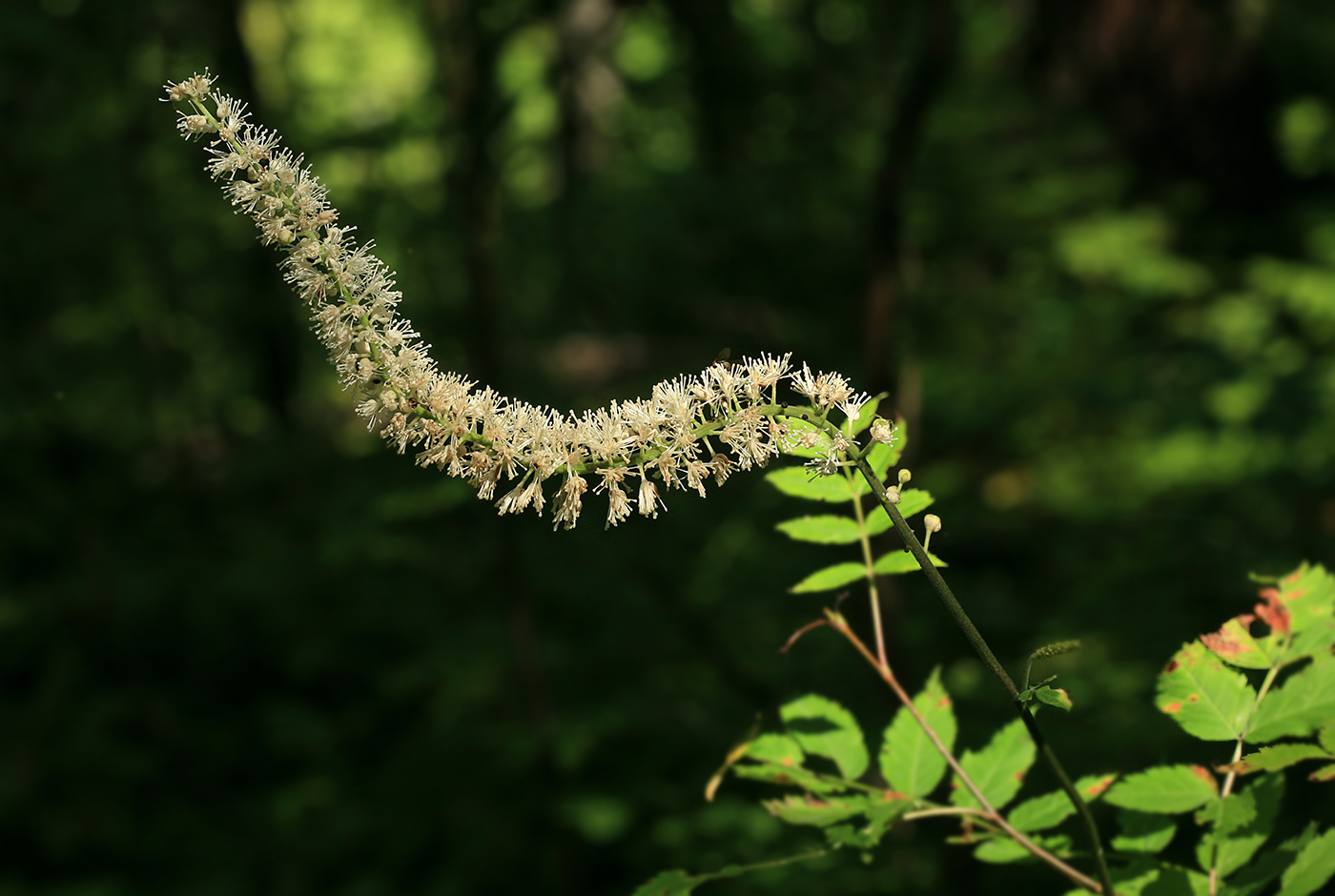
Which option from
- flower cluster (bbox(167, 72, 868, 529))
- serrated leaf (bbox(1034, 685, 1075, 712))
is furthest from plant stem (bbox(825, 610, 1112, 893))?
flower cluster (bbox(167, 72, 868, 529))

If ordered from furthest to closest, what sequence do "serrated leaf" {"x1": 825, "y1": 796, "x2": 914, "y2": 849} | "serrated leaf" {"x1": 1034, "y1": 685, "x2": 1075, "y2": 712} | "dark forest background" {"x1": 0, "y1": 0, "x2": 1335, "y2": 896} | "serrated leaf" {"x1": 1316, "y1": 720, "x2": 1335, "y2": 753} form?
1. "dark forest background" {"x1": 0, "y1": 0, "x2": 1335, "y2": 896}
2. "serrated leaf" {"x1": 825, "y1": 796, "x2": 914, "y2": 849}
3. "serrated leaf" {"x1": 1316, "y1": 720, "x2": 1335, "y2": 753}
4. "serrated leaf" {"x1": 1034, "y1": 685, "x2": 1075, "y2": 712}

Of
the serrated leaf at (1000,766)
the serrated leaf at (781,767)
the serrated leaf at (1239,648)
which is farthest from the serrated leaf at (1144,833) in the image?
the serrated leaf at (781,767)

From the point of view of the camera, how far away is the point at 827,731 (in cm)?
132

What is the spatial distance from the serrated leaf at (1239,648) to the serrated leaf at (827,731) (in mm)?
497

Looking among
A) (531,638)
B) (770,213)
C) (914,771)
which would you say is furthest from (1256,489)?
(914,771)

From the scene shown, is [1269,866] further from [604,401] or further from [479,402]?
[604,401]

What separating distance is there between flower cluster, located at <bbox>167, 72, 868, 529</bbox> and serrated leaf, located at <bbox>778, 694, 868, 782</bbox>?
51 centimetres

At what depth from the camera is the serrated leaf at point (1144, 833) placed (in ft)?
3.81

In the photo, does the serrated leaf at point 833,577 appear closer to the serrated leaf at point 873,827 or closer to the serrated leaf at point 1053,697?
the serrated leaf at point 873,827

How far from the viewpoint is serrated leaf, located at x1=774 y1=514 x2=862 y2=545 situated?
1251 mm

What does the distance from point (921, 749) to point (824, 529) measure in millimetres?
375

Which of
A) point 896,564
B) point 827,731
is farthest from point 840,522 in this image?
point 827,731

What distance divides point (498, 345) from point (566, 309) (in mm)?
1781

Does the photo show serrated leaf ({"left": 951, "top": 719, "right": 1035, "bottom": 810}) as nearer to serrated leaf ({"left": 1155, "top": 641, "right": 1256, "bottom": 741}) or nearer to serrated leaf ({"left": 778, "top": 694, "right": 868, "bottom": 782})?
serrated leaf ({"left": 778, "top": 694, "right": 868, "bottom": 782})
